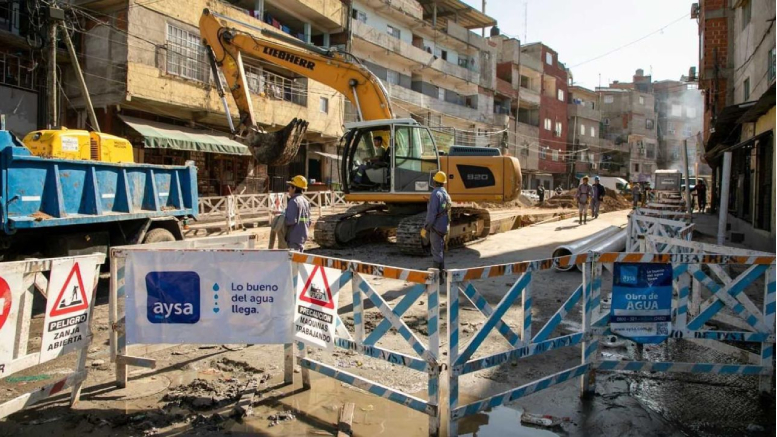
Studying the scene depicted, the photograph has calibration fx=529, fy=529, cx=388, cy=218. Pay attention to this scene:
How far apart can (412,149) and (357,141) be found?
1381 millimetres

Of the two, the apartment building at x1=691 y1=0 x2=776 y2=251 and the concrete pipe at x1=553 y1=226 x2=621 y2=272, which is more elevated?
the apartment building at x1=691 y1=0 x2=776 y2=251

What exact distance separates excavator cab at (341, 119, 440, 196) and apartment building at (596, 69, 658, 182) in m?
61.1

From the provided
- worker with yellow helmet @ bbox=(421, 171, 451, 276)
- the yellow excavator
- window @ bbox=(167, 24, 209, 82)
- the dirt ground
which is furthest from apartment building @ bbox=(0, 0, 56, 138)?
the dirt ground

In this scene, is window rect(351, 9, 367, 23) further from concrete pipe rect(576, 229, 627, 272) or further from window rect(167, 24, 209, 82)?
concrete pipe rect(576, 229, 627, 272)

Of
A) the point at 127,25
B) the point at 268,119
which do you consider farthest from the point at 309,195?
the point at 127,25

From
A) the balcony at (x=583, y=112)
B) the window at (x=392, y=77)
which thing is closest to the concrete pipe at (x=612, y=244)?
the window at (x=392, y=77)

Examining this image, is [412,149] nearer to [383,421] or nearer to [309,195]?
[383,421]

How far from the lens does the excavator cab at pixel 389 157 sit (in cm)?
1202

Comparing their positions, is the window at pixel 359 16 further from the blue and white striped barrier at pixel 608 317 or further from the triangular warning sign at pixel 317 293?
the blue and white striped barrier at pixel 608 317

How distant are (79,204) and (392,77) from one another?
97.9ft

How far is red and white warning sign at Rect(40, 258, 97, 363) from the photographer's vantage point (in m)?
4.06

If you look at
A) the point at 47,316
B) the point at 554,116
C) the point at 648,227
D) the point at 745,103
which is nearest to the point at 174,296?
the point at 47,316

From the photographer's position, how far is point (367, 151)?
41.7 ft

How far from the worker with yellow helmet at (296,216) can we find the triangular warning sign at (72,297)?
3979 mm
